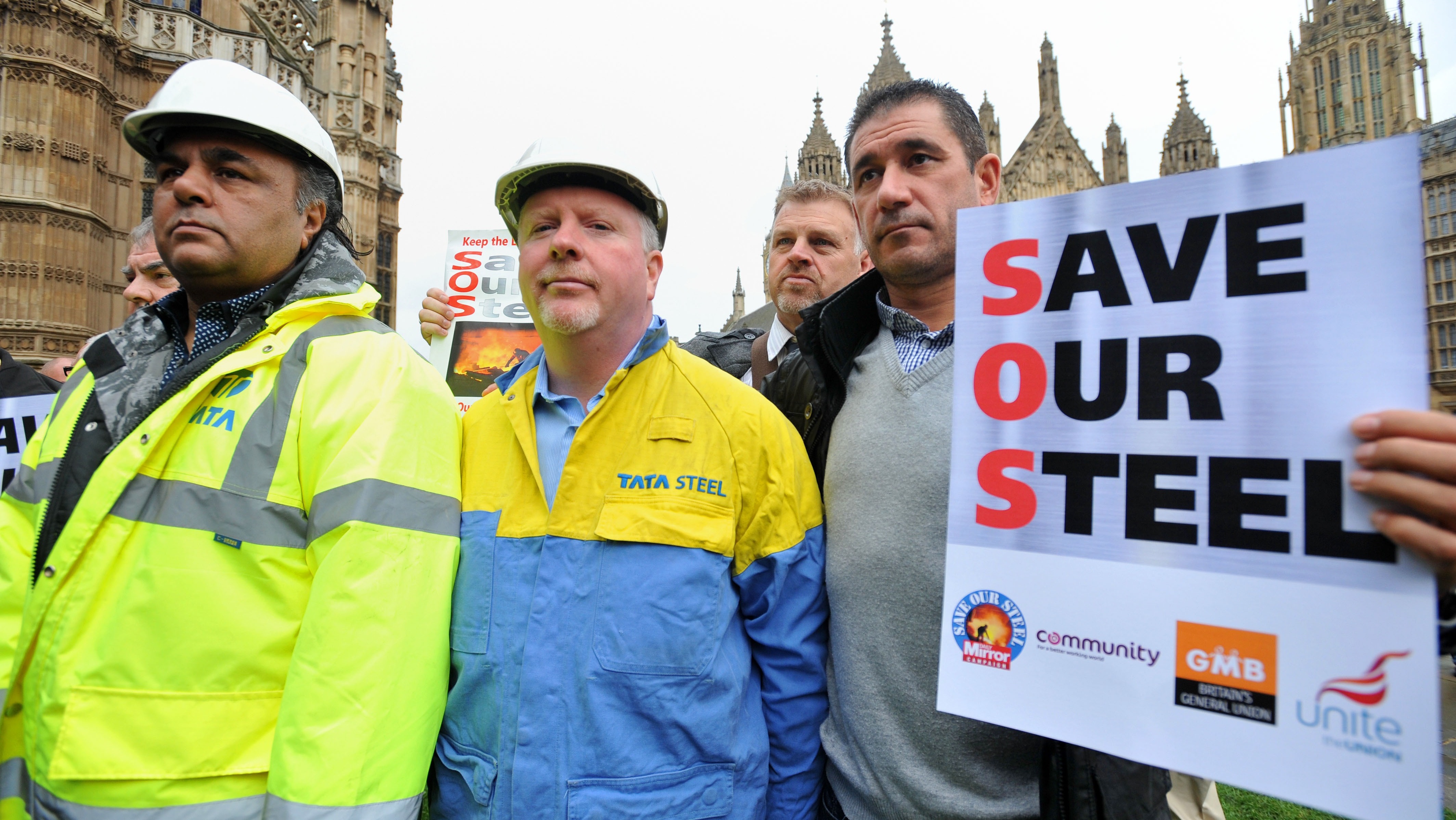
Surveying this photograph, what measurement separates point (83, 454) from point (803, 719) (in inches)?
73.3

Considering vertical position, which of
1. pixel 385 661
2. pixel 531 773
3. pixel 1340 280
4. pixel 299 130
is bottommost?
pixel 531 773

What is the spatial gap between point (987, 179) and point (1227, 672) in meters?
1.51

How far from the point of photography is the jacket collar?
209cm

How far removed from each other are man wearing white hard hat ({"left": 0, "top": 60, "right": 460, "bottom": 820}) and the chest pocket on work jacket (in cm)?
40

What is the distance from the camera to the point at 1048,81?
40.3 m

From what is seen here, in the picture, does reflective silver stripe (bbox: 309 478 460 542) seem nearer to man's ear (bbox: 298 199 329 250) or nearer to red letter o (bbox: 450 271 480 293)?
man's ear (bbox: 298 199 329 250)

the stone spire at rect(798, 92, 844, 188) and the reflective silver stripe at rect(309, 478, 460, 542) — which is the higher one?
the stone spire at rect(798, 92, 844, 188)

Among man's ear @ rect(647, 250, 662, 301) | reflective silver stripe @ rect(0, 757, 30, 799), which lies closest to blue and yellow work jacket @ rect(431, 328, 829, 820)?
man's ear @ rect(647, 250, 662, 301)

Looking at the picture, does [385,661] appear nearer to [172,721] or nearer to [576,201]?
[172,721]

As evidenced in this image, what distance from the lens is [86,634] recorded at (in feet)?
4.91

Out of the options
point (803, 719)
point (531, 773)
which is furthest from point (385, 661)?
point (803, 719)

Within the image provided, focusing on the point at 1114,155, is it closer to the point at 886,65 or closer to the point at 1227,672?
the point at 886,65

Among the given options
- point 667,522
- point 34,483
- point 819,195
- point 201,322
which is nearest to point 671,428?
point 667,522

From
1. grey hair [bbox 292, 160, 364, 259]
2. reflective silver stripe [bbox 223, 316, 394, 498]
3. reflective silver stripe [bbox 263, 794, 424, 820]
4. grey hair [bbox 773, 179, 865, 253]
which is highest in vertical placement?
grey hair [bbox 773, 179, 865, 253]
